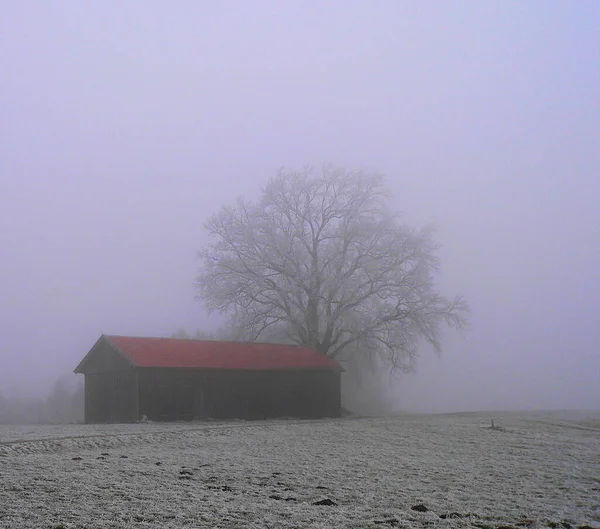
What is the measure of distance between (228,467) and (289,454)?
398cm

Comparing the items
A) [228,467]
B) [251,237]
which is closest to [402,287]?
[251,237]

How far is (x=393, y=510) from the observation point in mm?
12484

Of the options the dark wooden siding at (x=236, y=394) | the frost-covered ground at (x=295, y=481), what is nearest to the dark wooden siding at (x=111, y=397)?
the dark wooden siding at (x=236, y=394)

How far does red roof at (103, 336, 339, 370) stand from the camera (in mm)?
38719

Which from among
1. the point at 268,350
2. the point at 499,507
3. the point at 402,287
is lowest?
the point at 499,507

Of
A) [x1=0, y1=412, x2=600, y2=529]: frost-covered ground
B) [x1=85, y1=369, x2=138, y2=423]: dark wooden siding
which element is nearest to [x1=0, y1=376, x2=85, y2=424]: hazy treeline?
[x1=85, y1=369, x2=138, y2=423]: dark wooden siding

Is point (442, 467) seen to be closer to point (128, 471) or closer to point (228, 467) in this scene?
point (228, 467)

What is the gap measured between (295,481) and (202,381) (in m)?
24.7

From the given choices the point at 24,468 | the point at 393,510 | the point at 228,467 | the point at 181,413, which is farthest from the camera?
the point at 181,413

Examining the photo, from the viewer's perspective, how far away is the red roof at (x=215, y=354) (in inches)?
1524

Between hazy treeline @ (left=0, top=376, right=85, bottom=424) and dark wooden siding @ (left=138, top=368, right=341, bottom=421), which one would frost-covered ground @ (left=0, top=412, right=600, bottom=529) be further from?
hazy treeline @ (left=0, top=376, right=85, bottom=424)

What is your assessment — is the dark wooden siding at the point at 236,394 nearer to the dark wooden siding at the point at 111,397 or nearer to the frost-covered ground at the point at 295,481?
the dark wooden siding at the point at 111,397

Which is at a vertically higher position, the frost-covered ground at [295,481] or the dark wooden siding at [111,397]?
the dark wooden siding at [111,397]

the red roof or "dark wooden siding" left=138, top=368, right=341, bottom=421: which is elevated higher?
the red roof
